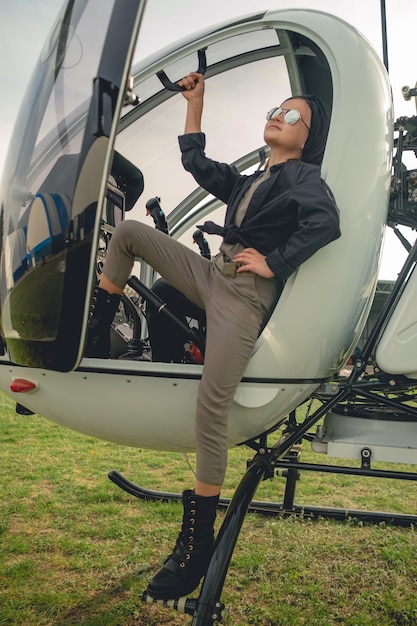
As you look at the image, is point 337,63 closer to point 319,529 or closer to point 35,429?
point 319,529

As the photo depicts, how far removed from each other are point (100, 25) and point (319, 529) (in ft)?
9.07

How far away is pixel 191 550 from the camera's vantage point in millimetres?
1584

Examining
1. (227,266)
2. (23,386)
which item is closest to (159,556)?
(23,386)

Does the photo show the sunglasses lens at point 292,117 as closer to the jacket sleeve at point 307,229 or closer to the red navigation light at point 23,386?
the jacket sleeve at point 307,229

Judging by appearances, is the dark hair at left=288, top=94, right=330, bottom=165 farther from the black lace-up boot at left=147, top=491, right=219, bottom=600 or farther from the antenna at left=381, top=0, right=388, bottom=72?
the black lace-up boot at left=147, top=491, right=219, bottom=600

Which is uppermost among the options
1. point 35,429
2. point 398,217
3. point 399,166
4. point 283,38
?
point 283,38

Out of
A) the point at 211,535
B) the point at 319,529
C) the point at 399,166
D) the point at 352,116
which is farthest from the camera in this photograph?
the point at 319,529

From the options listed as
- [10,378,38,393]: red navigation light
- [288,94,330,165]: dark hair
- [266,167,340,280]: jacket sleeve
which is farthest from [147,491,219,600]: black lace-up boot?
[288,94,330,165]: dark hair

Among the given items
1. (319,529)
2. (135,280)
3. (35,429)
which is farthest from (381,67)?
(35,429)

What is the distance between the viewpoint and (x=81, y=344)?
150cm

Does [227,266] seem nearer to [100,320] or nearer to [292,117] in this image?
[100,320]

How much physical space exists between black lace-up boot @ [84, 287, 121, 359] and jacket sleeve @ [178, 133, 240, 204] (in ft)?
2.09

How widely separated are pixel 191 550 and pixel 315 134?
154 centimetres

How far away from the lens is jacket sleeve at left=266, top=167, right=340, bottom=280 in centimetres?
156
